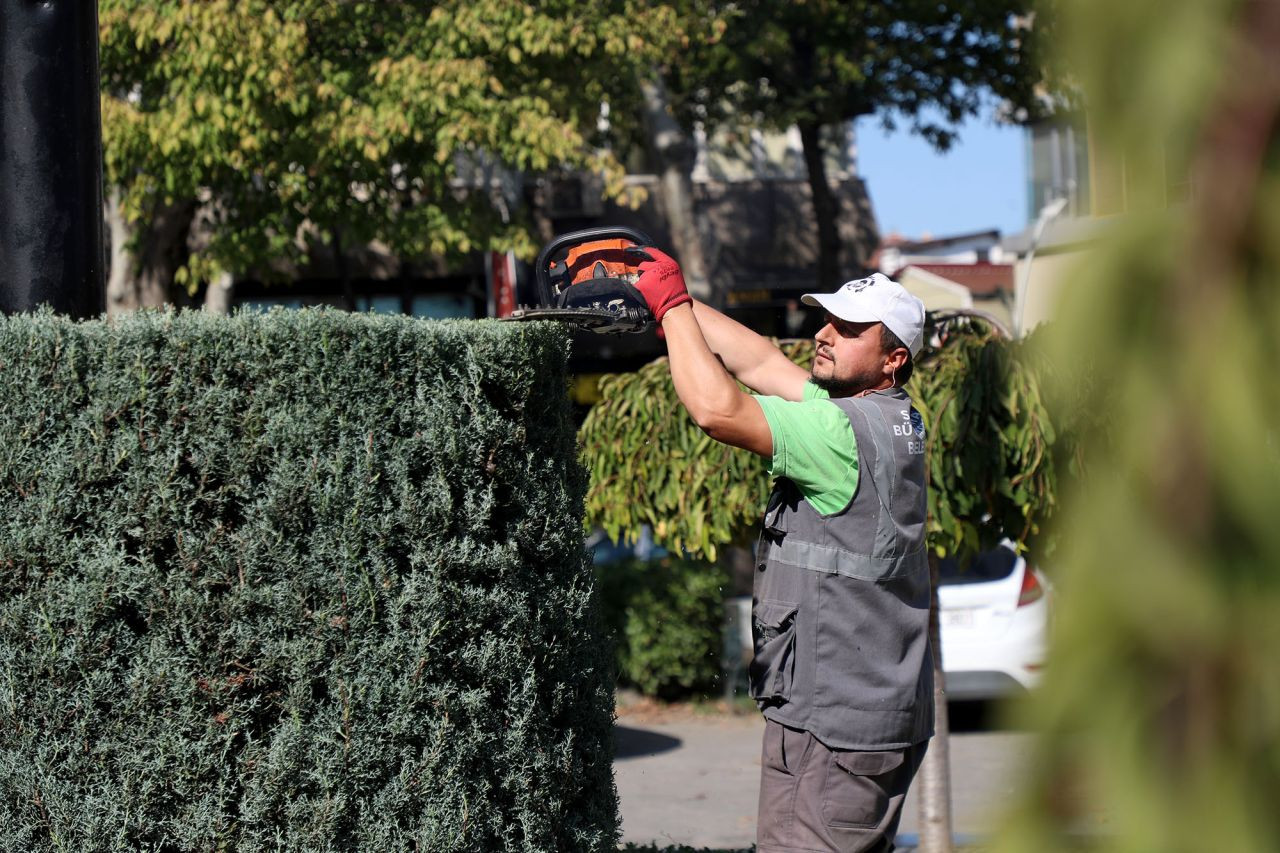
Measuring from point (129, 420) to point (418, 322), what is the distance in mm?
682

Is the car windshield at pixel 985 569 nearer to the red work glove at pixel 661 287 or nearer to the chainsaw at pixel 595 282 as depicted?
the chainsaw at pixel 595 282

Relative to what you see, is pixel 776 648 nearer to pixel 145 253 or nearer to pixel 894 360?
pixel 894 360

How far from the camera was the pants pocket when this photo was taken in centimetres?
332

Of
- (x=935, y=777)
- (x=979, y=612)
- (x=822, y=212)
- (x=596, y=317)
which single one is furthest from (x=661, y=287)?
(x=822, y=212)

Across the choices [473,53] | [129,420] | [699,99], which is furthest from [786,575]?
[699,99]

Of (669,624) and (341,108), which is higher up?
(341,108)

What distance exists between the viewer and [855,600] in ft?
10.9

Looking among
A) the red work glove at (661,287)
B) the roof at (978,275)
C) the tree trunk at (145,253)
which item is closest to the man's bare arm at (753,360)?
the red work glove at (661,287)

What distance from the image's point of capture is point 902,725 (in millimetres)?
3352

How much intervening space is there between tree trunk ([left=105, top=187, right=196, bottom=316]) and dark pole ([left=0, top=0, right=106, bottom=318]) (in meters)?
9.66

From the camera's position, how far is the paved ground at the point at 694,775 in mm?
7504

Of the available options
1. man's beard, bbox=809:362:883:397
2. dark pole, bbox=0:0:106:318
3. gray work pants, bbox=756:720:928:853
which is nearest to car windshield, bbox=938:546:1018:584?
man's beard, bbox=809:362:883:397

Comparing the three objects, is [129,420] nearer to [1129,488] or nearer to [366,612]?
[366,612]

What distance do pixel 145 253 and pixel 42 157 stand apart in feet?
33.8
